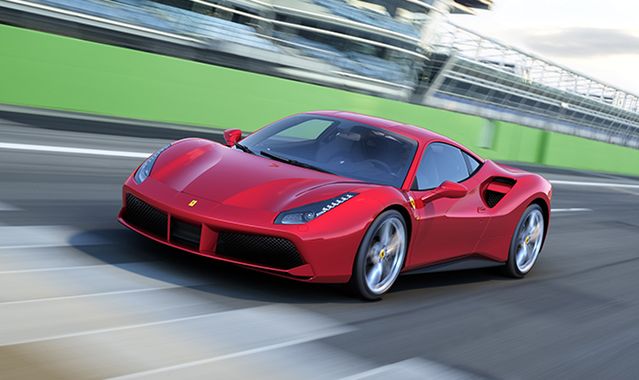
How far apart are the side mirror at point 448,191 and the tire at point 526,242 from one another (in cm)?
132

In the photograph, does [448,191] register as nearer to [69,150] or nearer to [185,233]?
[185,233]

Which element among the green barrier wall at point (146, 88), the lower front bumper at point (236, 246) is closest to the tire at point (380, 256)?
the lower front bumper at point (236, 246)

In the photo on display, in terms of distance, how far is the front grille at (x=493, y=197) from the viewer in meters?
6.54

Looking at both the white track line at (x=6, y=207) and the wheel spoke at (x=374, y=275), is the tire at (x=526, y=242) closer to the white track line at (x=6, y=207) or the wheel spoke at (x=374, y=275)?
the wheel spoke at (x=374, y=275)

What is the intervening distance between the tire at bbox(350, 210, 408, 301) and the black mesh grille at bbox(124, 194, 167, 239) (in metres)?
1.14

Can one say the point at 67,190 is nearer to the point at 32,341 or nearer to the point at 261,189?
Result: the point at 261,189

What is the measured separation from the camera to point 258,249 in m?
4.69

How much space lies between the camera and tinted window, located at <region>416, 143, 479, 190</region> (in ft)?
19.0

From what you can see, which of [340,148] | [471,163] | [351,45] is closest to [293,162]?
[340,148]

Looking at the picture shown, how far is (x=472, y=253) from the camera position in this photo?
6.27 m

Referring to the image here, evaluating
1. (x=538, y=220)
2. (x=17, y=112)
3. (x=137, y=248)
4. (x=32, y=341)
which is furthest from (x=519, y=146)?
(x=32, y=341)

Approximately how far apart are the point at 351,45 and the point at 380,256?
27294 millimetres

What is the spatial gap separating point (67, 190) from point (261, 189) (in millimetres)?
3042

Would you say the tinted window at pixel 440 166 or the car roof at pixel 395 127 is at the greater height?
the car roof at pixel 395 127
